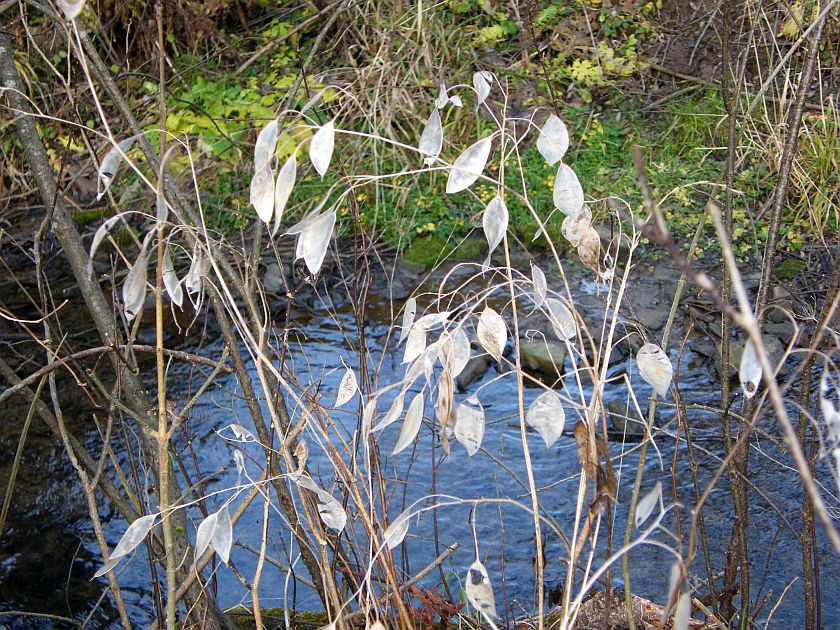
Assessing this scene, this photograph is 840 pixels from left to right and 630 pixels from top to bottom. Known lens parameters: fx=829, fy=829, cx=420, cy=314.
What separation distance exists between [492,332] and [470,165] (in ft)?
0.81

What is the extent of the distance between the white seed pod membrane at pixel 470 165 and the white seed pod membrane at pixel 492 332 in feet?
0.63

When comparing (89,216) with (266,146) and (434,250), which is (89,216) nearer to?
(434,250)

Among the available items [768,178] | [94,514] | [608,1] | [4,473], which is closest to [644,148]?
[768,178]

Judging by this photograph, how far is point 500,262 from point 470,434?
14.3 feet

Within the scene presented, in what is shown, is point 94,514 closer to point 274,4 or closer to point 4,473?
point 4,473

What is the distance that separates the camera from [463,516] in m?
3.13

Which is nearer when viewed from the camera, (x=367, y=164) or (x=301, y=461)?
(x=301, y=461)

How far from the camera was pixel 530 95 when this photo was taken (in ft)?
19.8

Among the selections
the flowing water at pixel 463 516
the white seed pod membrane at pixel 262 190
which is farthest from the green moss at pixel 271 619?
the white seed pod membrane at pixel 262 190

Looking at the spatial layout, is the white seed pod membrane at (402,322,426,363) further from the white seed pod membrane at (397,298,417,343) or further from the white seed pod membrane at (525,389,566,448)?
the white seed pod membrane at (525,389,566,448)

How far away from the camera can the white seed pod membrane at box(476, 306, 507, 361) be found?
123 centimetres

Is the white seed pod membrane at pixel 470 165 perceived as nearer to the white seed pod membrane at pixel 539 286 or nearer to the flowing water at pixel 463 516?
the white seed pod membrane at pixel 539 286

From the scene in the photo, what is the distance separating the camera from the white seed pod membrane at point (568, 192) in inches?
48.5

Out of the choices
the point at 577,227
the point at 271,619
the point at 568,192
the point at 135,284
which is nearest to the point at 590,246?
the point at 577,227
